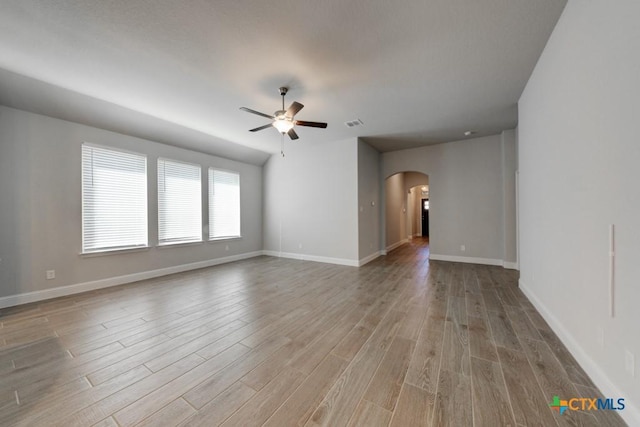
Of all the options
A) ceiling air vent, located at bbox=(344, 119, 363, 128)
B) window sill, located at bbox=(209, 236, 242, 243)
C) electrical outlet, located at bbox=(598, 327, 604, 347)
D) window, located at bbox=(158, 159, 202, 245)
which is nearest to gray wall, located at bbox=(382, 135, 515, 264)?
ceiling air vent, located at bbox=(344, 119, 363, 128)

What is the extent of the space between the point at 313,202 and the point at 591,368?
5.16m

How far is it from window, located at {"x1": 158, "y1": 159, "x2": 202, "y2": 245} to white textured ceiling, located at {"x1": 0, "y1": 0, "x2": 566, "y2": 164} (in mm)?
1012

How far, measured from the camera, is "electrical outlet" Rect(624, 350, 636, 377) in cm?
128

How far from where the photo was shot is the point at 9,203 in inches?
125

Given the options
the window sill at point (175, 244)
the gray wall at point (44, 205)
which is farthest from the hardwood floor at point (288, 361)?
the window sill at point (175, 244)

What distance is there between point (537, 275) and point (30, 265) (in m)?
7.08

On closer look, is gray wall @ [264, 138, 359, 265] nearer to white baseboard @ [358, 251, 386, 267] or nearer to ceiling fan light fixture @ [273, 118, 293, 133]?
white baseboard @ [358, 251, 386, 267]

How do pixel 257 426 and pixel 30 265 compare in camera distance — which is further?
pixel 30 265

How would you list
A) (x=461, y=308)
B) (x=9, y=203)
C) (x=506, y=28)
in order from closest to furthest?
(x=506, y=28) → (x=461, y=308) → (x=9, y=203)

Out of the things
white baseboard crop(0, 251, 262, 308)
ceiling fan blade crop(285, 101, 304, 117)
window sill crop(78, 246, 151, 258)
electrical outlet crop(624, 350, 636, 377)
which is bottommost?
white baseboard crop(0, 251, 262, 308)

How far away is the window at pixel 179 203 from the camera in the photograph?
15.9 feet

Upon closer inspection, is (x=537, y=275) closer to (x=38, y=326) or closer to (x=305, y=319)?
(x=305, y=319)

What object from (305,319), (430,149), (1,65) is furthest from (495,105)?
(1,65)

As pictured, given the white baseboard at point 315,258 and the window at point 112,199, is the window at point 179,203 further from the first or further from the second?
the white baseboard at point 315,258
